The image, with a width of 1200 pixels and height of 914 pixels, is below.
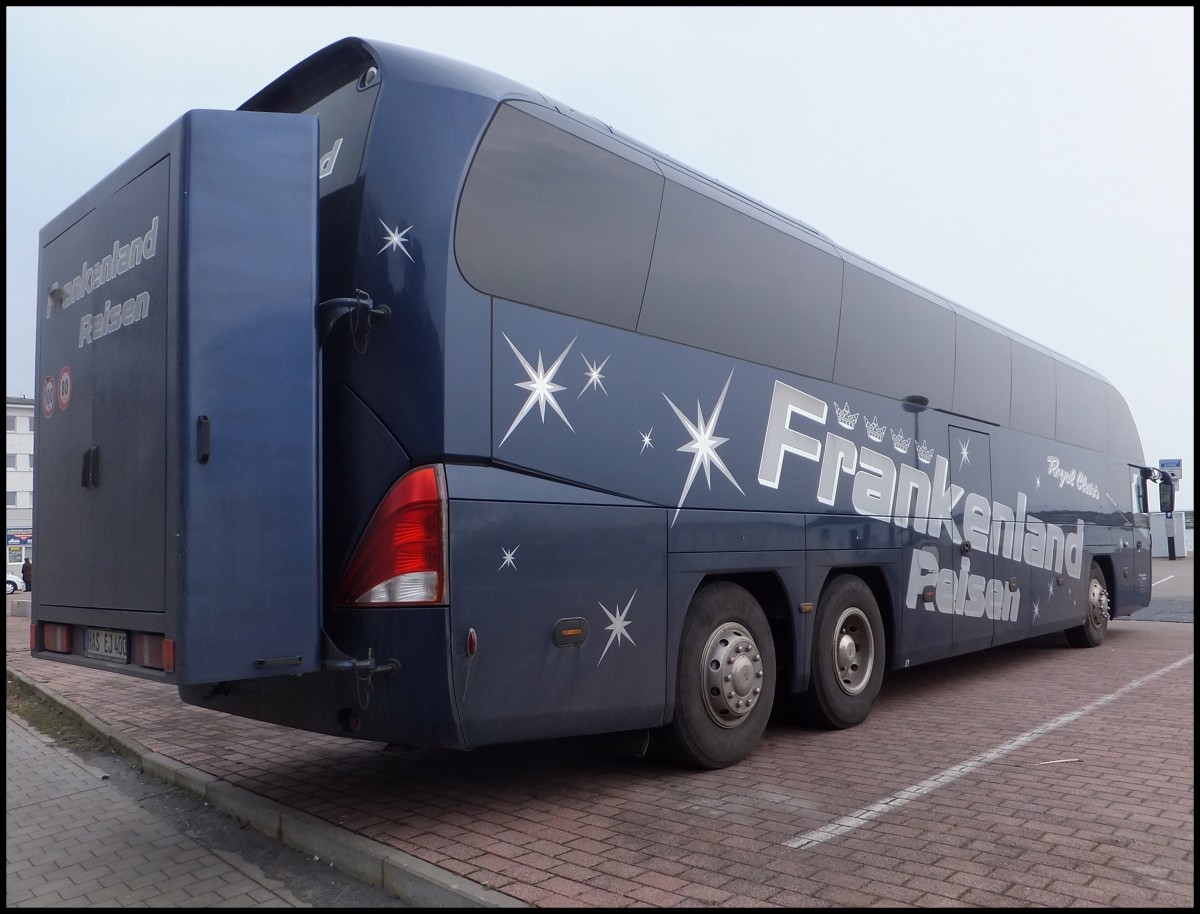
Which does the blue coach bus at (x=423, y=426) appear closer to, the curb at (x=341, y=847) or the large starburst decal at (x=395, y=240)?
the large starburst decal at (x=395, y=240)

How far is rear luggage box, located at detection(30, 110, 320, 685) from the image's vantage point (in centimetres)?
421

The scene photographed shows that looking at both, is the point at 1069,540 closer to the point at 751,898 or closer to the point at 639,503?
the point at 639,503

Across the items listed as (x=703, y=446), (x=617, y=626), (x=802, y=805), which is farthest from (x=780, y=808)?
(x=703, y=446)

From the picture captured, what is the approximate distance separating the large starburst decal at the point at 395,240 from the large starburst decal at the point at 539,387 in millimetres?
619

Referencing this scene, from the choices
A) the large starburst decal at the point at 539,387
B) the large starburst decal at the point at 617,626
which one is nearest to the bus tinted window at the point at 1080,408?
the large starburst decal at the point at 617,626

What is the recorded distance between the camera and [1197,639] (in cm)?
679

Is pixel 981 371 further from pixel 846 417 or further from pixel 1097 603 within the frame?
pixel 1097 603

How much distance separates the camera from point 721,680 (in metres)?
6.04

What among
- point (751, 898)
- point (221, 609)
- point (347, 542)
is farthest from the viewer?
point (347, 542)

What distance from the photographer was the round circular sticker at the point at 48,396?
5547 mm

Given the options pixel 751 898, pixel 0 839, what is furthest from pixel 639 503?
pixel 0 839

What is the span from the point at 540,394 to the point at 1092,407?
1049 centimetres

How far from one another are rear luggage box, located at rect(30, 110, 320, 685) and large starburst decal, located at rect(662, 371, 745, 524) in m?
2.25

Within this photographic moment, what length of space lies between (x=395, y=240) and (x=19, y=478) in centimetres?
8385
